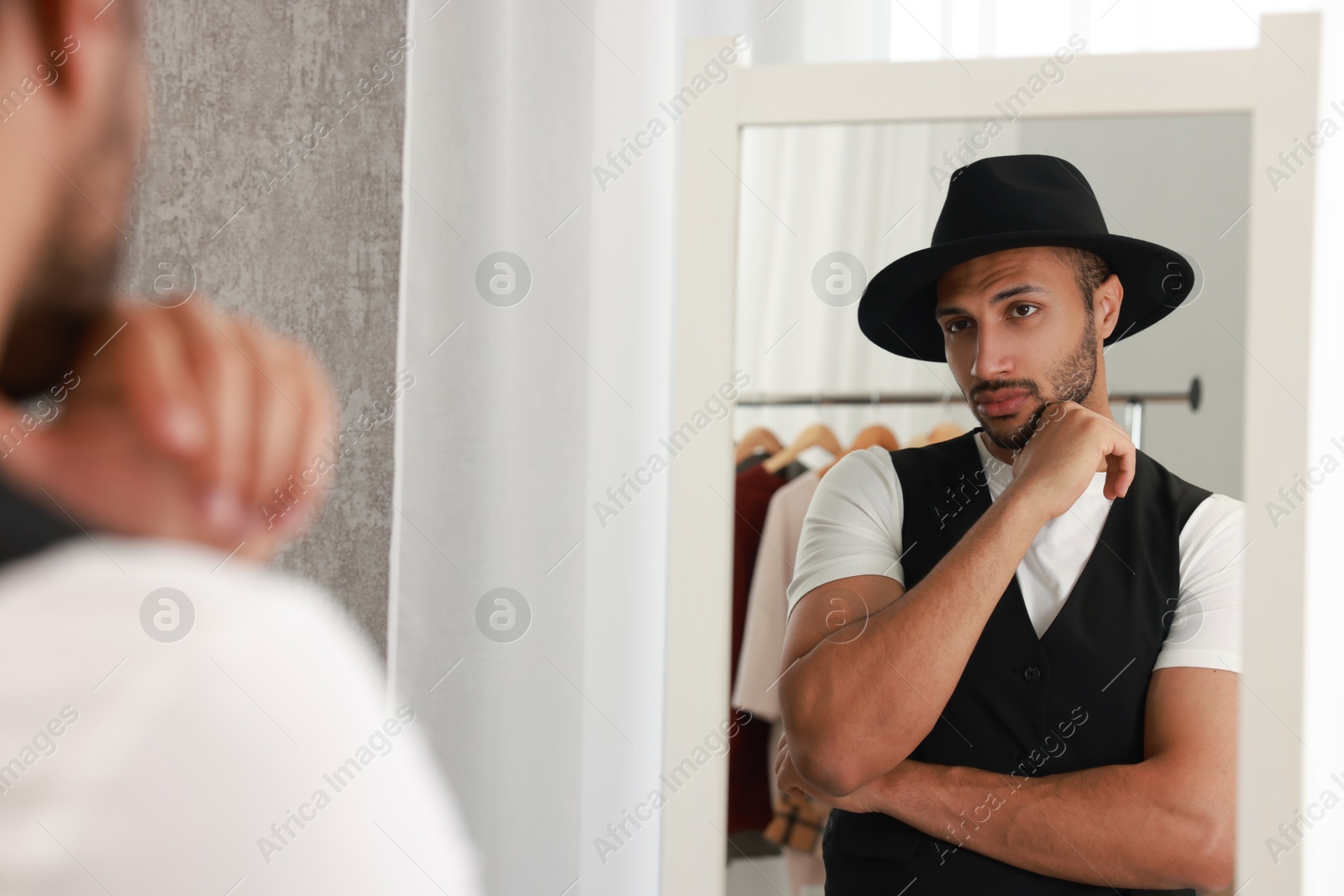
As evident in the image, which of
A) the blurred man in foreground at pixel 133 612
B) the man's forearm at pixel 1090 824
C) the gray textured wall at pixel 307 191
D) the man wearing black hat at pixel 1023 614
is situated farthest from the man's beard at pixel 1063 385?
the gray textured wall at pixel 307 191

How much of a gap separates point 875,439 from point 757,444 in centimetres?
9

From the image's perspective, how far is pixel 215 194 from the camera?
1.03 metres

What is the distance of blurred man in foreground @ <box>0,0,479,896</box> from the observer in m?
0.46

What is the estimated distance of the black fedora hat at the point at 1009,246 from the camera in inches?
29.5

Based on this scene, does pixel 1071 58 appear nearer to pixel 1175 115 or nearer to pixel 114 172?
pixel 1175 115

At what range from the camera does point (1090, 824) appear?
713 millimetres

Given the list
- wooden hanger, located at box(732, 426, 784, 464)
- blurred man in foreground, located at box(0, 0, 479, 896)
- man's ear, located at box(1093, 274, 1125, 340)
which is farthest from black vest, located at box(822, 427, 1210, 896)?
blurred man in foreground, located at box(0, 0, 479, 896)

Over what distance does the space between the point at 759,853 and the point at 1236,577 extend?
0.42 metres

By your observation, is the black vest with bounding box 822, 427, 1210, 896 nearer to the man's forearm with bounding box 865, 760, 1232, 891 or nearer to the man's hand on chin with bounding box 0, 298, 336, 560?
the man's forearm with bounding box 865, 760, 1232, 891

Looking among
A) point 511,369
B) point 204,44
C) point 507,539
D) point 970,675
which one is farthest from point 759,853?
point 204,44

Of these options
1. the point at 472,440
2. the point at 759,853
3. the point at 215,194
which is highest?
the point at 215,194

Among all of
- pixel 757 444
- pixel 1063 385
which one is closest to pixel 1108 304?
pixel 1063 385
